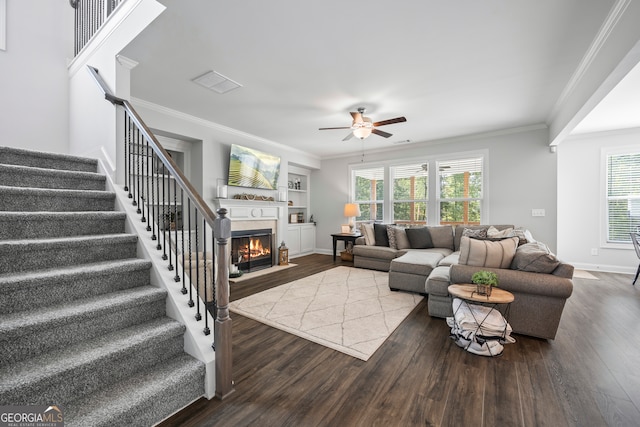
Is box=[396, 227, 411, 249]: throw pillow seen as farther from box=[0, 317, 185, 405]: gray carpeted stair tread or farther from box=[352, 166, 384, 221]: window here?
box=[0, 317, 185, 405]: gray carpeted stair tread

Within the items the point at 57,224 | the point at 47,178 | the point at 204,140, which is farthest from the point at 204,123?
the point at 57,224

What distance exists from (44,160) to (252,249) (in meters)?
3.36

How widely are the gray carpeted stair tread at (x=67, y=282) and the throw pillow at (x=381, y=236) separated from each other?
430cm

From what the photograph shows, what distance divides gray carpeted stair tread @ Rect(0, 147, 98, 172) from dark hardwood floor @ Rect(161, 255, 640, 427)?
2.20m

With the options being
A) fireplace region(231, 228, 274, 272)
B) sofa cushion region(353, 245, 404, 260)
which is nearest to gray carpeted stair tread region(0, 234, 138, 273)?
fireplace region(231, 228, 274, 272)

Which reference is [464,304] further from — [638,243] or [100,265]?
[638,243]

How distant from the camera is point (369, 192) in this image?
6.84 m

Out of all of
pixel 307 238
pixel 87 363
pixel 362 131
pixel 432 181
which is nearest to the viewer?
pixel 87 363

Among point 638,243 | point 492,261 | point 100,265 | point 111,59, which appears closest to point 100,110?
point 111,59

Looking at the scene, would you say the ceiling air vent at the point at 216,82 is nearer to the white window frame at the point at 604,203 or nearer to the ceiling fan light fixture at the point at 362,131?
the ceiling fan light fixture at the point at 362,131

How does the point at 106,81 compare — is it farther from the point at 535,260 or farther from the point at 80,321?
the point at 535,260

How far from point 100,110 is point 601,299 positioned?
6408 mm

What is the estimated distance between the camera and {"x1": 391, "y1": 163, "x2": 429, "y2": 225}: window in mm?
6090

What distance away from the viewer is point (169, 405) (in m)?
1.47
